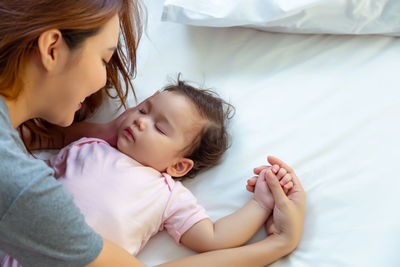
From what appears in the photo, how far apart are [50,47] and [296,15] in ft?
2.56

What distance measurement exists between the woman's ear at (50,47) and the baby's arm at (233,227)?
19.7 inches

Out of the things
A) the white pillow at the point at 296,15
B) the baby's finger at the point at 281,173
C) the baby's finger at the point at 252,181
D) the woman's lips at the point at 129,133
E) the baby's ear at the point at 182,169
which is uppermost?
the white pillow at the point at 296,15

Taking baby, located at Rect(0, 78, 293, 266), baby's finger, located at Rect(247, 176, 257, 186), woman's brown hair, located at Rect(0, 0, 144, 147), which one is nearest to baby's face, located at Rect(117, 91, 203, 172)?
baby, located at Rect(0, 78, 293, 266)

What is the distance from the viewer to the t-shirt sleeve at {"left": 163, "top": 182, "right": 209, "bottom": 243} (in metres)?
1.12

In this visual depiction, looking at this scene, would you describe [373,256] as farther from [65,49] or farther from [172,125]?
[65,49]

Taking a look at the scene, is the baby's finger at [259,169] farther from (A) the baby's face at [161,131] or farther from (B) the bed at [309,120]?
(A) the baby's face at [161,131]

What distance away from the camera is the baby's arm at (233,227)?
1091 millimetres

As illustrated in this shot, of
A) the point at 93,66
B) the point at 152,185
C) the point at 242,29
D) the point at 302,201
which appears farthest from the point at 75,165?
the point at 242,29

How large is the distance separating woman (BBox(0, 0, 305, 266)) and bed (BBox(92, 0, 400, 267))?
9 cm

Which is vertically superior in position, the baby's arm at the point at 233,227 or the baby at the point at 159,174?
the baby at the point at 159,174

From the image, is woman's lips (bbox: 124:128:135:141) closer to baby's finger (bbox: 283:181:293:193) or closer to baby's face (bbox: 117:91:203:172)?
baby's face (bbox: 117:91:203:172)

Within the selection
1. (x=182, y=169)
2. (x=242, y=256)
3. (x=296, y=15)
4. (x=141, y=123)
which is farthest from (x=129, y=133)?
(x=296, y=15)

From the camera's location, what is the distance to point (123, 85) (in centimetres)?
142

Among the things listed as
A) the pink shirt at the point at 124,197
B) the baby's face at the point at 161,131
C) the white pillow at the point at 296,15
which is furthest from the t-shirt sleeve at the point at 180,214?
the white pillow at the point at 296,15
